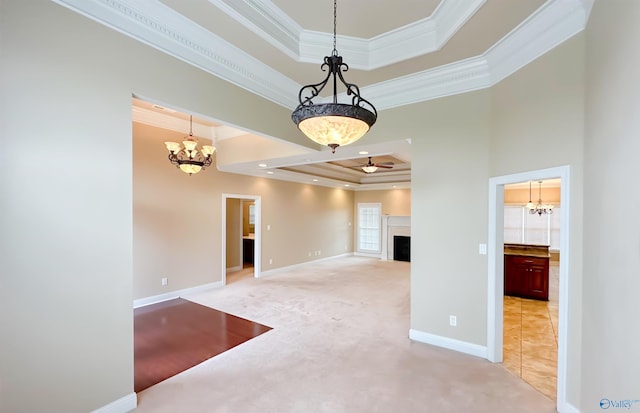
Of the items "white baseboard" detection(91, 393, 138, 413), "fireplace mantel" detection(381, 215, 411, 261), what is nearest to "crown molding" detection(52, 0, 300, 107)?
"white baseboard" detection(91, 393, 138, 413)

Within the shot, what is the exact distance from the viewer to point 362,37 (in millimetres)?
2908

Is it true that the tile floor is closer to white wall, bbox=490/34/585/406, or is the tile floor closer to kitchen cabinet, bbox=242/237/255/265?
white wall, bbox=490/34/585/406

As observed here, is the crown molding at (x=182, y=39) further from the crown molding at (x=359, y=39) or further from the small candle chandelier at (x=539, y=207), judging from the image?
the small candle chandelier at (x=539, y=207)

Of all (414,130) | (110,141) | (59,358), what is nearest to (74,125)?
(110,141)

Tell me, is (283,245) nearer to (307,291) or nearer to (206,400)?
(307,291)

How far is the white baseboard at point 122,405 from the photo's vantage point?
219 centimetres

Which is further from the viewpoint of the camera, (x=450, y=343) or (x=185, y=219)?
(x=185, y=219)

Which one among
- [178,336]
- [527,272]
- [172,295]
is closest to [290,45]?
[178,336]

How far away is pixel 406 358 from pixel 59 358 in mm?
3211

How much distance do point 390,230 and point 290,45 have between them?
893 centimetres

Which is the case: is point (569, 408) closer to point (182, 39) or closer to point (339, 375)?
point (339, 375)

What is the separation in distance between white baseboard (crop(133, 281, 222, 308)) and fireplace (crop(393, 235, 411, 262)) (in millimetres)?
6655

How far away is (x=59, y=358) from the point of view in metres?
1.95

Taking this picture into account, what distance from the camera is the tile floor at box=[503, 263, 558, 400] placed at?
9.45ft
